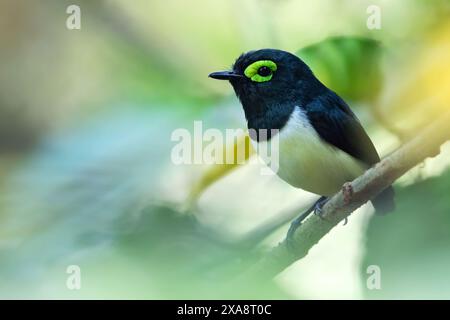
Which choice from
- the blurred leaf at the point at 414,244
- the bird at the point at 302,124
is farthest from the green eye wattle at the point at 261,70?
the blurred leaf at the point at 414,244

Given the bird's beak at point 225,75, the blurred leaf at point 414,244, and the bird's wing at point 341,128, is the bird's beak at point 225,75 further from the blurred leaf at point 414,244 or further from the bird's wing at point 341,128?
the blurred leaf at point 414,244

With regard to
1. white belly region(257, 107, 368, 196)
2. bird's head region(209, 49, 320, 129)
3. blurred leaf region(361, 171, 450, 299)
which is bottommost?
blurred leaf region(361, 171, 450, 299)

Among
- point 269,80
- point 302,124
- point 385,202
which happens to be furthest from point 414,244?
point 269,80

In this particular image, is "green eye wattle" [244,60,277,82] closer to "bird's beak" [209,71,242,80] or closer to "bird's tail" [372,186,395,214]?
"bird's beak" [209,71,242,80]

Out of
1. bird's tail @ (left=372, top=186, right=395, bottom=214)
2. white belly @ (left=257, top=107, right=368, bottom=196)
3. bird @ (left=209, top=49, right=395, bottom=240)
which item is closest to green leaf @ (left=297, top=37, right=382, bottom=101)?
bird @ (left=209, top=49, right=395, bottom=240)
